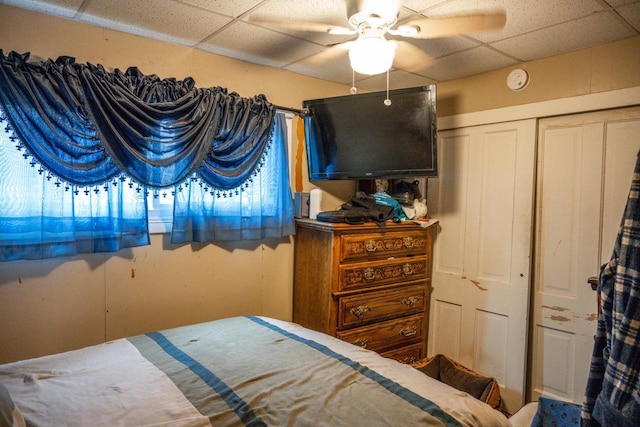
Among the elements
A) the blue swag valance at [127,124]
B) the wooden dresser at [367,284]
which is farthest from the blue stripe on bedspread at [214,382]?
the wooden dresser at [367,284]

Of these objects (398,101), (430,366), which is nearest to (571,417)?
(430,366)

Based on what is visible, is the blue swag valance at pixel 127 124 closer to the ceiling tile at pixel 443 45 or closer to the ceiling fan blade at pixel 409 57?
the ceiling fan blade at pixel 409 57

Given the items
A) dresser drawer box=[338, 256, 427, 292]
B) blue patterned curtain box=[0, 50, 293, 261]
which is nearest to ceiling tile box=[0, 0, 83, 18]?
blue patterned curtain box=[0, 50, 293, 261]

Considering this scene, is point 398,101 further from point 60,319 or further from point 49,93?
point 60,319

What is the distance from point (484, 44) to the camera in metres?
2.28

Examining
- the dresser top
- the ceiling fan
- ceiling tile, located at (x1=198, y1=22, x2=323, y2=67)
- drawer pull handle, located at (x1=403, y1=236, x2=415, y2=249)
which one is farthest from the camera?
drawer pull handle, located at (x1=403, y1=236, x2=415, y2=249)

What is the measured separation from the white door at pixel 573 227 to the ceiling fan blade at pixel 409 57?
2.89 feet

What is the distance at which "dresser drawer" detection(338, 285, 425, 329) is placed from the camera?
8.31ft

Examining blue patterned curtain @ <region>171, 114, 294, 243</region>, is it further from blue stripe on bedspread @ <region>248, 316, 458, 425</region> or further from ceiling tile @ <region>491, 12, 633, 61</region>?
ceiling tile @ <region>491, 12, 633, 61</region>

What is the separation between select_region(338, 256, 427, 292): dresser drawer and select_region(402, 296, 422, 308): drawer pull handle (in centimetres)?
13

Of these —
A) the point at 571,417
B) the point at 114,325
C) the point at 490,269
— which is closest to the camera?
the point at 571,417

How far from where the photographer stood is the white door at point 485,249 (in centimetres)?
263

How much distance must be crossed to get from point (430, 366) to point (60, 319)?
236 cm

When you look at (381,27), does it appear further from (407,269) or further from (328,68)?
(407,269)
